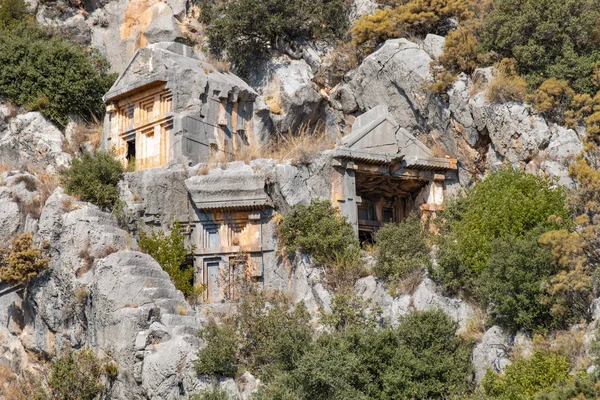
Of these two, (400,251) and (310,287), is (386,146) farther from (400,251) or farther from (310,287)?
(310,287)

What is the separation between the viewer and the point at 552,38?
27.1 m

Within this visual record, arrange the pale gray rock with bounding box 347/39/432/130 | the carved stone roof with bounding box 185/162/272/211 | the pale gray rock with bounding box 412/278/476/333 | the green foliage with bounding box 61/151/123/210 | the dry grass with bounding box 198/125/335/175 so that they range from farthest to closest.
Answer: the pale gray rock with bounding box 347/39/432/130 → the green foliage with bounding box 61/151/123/210 → the dry grass with bounding box 198/125/335/175 → the carved stone roof with bounding box 185/162/272/211 → the pale gray rock with bounding box 412/278/476/333

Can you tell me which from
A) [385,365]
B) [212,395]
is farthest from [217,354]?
[385,365]

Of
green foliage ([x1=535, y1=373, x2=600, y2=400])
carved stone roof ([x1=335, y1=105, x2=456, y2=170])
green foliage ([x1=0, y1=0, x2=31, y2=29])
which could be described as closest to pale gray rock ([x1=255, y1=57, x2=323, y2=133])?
carved stone roof ([x1=335, y1=105, x2=456, y2=170])

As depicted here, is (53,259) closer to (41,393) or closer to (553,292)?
(41,393)

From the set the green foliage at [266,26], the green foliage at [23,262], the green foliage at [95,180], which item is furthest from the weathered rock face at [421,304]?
the green foliage at [266,26]

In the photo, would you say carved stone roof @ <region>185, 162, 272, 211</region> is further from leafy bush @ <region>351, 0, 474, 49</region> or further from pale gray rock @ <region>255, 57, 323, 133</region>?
leafy bush @ <region>351, 0, 474, 49</region>

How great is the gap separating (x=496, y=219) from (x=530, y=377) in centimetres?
483

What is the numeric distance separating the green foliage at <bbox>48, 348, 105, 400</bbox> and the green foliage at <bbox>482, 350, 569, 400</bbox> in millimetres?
8875

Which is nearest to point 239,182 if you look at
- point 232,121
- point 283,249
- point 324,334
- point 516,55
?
point 283,249

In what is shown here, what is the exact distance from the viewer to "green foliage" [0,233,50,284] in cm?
2452

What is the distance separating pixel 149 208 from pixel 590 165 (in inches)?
460

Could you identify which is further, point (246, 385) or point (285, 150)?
point (285, 150)

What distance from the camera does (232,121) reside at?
2992cm
